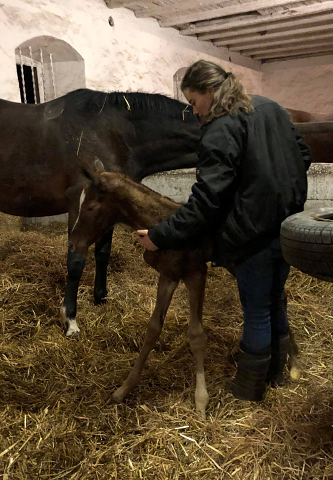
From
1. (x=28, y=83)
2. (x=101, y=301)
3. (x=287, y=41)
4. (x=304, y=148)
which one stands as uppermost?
(x=287, y=41)

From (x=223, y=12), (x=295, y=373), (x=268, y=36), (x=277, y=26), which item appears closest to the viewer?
(x=295, y=373)

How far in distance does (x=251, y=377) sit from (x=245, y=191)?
3.21ft

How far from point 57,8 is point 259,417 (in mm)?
5490

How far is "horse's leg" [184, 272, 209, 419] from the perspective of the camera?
79.6 inches

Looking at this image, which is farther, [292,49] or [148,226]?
[292,49]

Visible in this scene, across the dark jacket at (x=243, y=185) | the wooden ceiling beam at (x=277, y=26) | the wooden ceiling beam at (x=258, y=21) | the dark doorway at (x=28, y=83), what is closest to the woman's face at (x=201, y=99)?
the dark jacket at (x=243, y=185)

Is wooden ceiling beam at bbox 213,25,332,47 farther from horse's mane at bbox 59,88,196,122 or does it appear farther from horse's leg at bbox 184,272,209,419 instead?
horse's leg at bbox 184,272,209,419

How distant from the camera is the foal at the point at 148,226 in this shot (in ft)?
6.58

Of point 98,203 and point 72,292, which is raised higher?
point 98,203

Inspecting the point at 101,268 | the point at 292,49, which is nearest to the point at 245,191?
the point at 101,268

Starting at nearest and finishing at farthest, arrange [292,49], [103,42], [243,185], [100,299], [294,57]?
1. [243,185]
2. [100,299]
3. [103,42]
4. [292,49]
5. [294,57]

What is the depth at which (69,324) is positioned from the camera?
2.97 m

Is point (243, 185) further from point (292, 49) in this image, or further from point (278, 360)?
point (292, 49)

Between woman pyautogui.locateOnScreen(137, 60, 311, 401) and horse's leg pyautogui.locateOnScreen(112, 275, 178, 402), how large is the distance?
1.15ft
